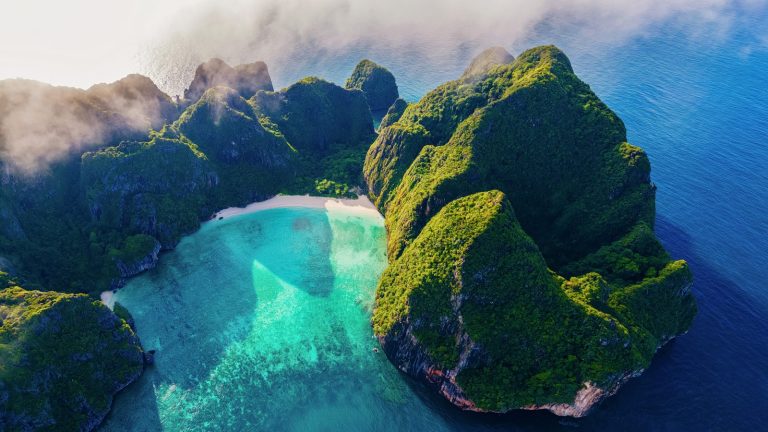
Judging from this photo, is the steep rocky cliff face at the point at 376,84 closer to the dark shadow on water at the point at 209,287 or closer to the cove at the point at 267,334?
the dark shadow on water at the point at 209,287

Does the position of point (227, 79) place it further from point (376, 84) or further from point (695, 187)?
point (695, 187)

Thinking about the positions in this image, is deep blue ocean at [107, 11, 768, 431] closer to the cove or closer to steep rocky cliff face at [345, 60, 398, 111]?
steep rocky cliff face at [345, 60, 398, 111]

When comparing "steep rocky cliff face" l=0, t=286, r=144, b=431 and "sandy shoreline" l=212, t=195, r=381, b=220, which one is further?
"sandy shoreline" l=212, t=195, r=381, b=220

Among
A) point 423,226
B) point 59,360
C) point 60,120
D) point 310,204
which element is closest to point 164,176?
point 60,120

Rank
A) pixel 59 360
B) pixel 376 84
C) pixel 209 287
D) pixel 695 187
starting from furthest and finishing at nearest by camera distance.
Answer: pixel 376 84 → pixel 695 187 → pixel 209 287 → pixel 59 360

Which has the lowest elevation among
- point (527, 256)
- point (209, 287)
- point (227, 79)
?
A: point (527, 256)

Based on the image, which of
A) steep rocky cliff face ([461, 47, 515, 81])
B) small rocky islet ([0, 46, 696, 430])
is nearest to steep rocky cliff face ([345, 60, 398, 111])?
small rocky islet ([0, 46, 696, 430])
